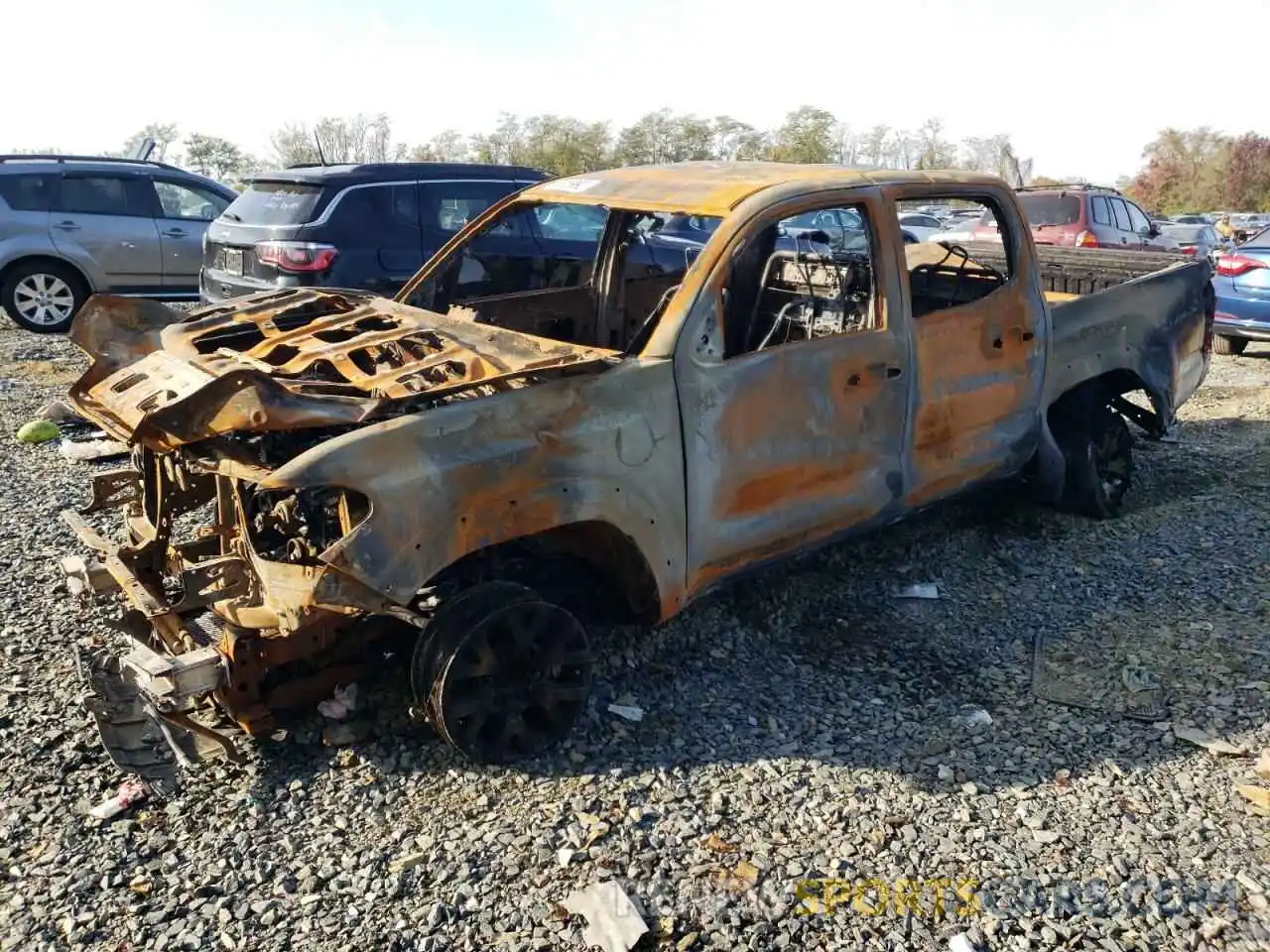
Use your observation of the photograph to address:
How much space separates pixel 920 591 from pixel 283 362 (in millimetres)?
2910

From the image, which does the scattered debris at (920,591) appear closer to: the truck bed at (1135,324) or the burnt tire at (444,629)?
the truck bed at (1135,324)

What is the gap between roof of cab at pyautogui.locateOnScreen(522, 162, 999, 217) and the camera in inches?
160

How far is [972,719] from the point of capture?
12.6 ft

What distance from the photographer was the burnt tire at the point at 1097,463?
5582 millimetres

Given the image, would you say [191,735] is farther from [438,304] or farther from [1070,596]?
[1070,596]

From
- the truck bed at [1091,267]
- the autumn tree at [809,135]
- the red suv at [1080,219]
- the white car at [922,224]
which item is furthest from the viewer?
the autumn tree at [809,135]

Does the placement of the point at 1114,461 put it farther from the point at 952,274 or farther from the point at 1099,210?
the point at 1099,210

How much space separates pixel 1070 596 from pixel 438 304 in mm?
3163

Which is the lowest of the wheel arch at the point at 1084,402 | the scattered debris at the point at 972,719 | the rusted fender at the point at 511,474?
the scattered debris at the point at 972,719

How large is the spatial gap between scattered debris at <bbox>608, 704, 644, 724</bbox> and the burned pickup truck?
0.83ft

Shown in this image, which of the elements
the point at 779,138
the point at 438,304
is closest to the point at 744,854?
the point at 438,304

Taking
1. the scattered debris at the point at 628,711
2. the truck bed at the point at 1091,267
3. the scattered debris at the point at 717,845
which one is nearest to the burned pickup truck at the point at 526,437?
the scattered debris at the point at 628,711

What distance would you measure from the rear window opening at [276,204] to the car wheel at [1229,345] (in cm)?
907

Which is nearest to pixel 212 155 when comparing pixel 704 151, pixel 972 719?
pixel 704 151
